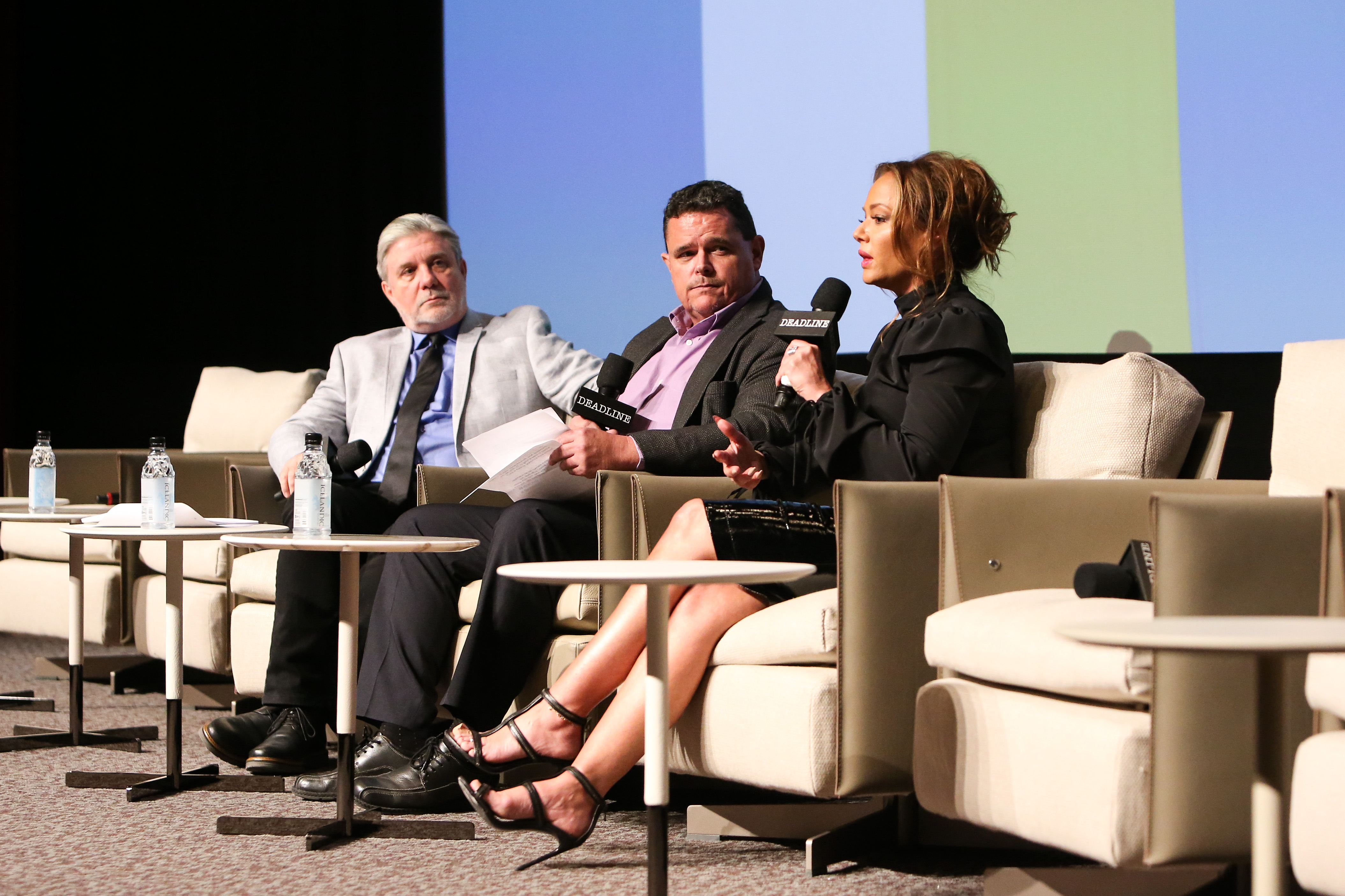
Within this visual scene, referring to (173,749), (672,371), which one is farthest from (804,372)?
(173,749)

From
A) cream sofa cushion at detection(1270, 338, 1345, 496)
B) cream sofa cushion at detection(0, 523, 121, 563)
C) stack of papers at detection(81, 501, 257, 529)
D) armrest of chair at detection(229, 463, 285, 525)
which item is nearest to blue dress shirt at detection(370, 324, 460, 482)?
armrest of chair at detection(229, 463, 285, 525)

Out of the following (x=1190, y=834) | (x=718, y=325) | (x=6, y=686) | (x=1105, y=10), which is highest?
(x=1105, y=10)

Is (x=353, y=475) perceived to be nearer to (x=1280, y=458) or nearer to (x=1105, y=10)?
(x=1280, y=458)

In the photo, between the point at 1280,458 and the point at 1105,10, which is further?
the point at 1105,10

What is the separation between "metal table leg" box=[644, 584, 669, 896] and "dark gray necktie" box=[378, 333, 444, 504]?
146 centimetres

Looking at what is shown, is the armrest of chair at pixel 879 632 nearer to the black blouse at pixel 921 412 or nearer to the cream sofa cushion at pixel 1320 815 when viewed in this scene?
the black blouse at pixel 921 412

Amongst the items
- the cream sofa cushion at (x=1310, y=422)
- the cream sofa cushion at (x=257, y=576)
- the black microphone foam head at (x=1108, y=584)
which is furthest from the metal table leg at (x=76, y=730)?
the cream sofa cushion at (x=1310, y=422)

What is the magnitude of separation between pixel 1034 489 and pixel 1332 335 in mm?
1699

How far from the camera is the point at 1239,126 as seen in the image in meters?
3.36

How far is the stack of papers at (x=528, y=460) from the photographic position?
234cm

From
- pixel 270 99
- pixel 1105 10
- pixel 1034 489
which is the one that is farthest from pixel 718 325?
pixel 270 99

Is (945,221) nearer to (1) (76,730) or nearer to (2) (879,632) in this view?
(2) (879,632)

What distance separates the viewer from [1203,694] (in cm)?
146

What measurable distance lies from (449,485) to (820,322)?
0.90 meters
